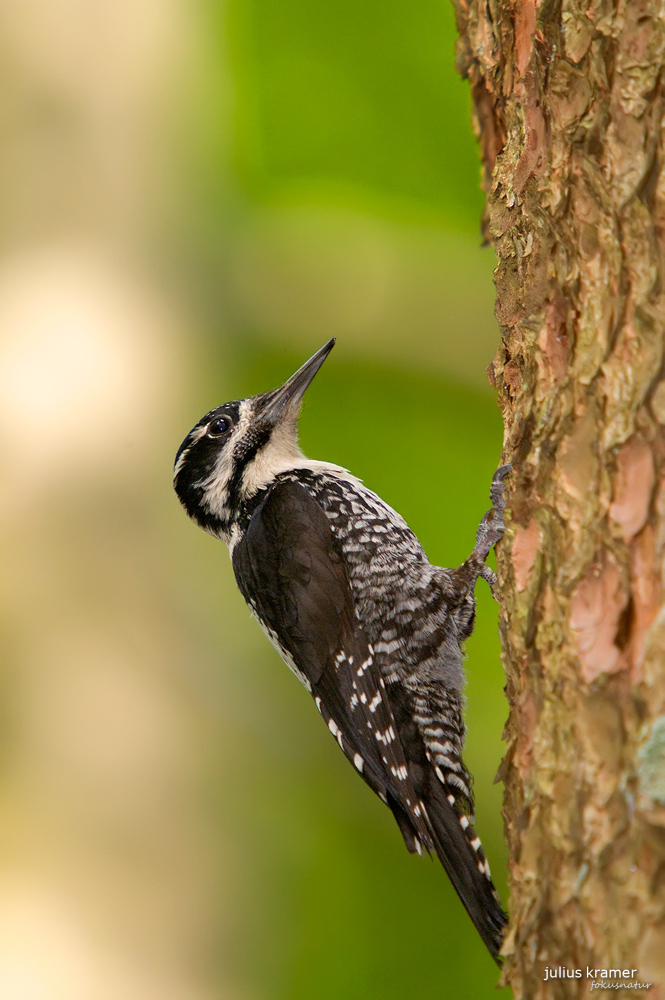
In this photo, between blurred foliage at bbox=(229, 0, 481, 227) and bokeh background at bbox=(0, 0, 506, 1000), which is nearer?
bokeh background at bbox=(0, 0, 506, 1000)

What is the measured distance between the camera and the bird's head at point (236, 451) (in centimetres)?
303

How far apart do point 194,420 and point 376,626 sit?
159cm

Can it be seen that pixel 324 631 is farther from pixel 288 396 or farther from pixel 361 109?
pixel 361 109

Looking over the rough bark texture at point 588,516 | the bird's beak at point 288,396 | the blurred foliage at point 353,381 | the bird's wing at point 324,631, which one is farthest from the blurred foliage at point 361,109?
the rough bark texture at point 588,516

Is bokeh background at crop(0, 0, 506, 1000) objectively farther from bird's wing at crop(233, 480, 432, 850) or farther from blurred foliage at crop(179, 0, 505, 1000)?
bird's wing at crop(233, 480, 432, 850)

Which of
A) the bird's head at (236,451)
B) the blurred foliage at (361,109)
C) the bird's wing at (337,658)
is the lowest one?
the bird's wing at (337,658)

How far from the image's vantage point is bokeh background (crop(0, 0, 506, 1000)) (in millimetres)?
3418

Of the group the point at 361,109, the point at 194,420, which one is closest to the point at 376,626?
the point at 194,420

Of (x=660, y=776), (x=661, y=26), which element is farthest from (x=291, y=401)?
(x=660, y=776)

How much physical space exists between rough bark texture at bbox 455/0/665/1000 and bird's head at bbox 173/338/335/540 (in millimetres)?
1425

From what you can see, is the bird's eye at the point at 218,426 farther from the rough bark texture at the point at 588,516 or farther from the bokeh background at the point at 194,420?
A: the rough bark texture at the point at 588,516

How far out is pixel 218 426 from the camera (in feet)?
10.1

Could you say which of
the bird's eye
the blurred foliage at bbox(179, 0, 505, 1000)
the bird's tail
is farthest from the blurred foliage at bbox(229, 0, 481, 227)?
the bird's tail

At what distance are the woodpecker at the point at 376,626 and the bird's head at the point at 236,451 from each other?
0.12m
